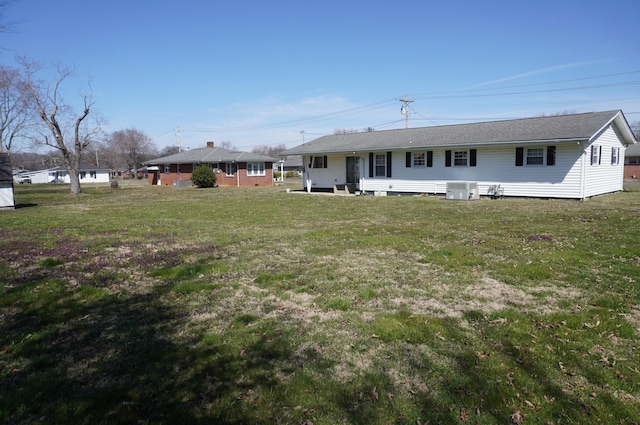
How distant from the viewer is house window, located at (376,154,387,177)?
22.8 m

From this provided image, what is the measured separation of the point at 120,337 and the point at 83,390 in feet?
3.21

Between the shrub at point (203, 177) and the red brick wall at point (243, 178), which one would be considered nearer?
the shrub at point (203, 177)

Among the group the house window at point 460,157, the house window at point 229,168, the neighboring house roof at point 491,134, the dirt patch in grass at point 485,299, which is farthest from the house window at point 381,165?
the house window at point 229,168

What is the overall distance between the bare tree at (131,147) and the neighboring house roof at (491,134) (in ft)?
223

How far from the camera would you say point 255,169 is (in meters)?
37.7

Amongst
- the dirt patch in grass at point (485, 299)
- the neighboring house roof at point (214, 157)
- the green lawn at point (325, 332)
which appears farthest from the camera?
the neighboring house roof at point (214, 157)

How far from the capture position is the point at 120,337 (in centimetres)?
420

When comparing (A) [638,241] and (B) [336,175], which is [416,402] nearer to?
(A) [638,241]

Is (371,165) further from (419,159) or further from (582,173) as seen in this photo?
(582,173)

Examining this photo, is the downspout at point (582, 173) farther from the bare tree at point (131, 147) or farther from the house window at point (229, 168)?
→ the bare tree at point (131, 147)

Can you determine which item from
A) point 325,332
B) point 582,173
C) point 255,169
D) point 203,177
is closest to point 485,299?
point 325,332

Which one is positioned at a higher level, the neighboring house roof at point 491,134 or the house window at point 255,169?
the neighboring house roof at point 491,134

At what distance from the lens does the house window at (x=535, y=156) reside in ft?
58.4

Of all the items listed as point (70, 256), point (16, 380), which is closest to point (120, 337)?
point (16, 380)
